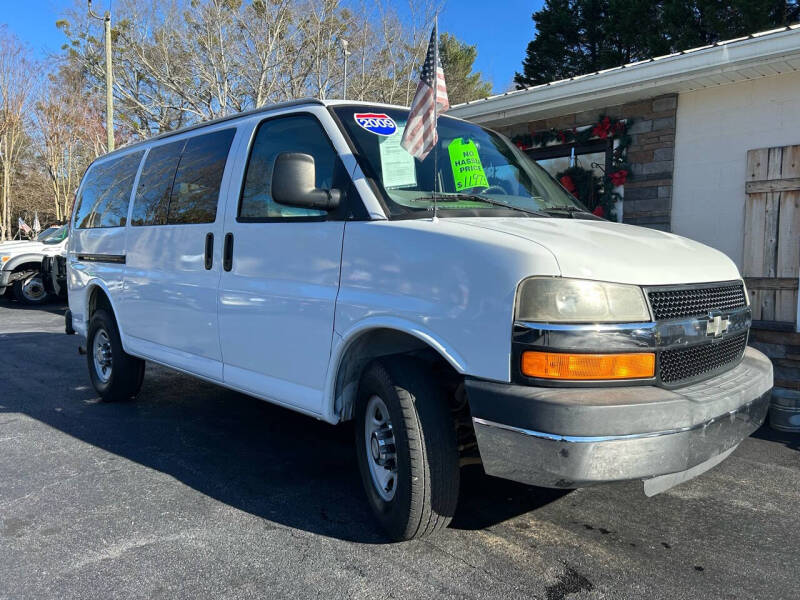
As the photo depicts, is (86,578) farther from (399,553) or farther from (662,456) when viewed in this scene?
(662,456)

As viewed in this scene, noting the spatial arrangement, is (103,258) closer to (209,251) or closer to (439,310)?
(209,251)

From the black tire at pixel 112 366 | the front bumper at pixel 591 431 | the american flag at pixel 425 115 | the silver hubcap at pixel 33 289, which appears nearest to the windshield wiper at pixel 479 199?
the american flag at pixel 425 115

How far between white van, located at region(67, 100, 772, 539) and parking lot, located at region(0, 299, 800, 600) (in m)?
0.34

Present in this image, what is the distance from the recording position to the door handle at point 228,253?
12.6 ft

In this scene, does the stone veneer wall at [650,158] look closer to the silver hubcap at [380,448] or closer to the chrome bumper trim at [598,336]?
the chrome bumper trim at [598,336]

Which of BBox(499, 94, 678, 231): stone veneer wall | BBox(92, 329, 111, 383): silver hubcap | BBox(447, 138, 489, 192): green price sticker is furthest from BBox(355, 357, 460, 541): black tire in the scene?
BBox(499, 94, 678, 231): stone veneer wall

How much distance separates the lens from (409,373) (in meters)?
2.86

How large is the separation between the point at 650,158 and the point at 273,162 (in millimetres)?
4927

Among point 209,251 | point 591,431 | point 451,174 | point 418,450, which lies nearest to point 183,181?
point 209,251

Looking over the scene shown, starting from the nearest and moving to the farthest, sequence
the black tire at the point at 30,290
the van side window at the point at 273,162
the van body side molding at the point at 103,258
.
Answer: the van side window at the point at 273,162 → the van body side molding at the point at 103,258 → the black tire at the point at 30,290

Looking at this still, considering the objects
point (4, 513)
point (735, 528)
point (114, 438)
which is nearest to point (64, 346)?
point (114, 438)

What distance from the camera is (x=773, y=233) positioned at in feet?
20.1

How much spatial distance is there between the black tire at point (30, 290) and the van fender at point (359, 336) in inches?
537

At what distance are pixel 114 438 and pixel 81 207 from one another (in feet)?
8.69
